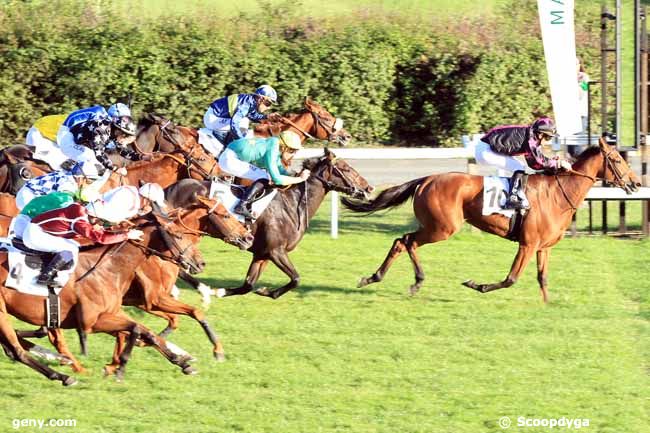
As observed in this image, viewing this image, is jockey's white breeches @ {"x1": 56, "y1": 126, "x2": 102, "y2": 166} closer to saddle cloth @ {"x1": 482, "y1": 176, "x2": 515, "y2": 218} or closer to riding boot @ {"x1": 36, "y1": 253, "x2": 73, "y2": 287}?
riding boot @ {"x1": 36, "y1": 253, "x2": 73, "y2": 287}

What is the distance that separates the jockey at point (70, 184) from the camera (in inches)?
324

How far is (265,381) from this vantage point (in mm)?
8477

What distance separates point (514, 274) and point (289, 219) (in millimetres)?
2035

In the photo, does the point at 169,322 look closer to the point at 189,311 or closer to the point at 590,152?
the point at 189,311

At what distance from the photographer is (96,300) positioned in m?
8.03

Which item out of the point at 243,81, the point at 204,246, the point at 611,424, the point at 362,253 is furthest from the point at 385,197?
the point at 243,81

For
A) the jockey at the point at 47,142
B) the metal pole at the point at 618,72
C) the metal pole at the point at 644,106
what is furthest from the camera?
the metal pole at the point at 644,106

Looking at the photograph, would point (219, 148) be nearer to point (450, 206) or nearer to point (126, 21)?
point (450, 206)

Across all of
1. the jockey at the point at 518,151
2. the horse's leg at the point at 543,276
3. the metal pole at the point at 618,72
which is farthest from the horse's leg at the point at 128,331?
the metal pole at the point at 618,72

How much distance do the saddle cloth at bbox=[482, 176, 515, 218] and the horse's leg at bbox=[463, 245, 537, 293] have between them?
Result: 0.36 meters

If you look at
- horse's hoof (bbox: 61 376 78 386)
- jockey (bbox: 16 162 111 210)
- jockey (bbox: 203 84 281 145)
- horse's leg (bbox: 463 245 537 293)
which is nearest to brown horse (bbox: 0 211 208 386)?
horse's hoof (bbox: 61 376 78 386)

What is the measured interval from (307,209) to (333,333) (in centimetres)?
158

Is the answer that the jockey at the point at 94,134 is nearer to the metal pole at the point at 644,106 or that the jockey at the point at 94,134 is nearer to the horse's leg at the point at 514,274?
the horse's leg at the point at 514,274

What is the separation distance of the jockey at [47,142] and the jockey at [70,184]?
289 centimetres
